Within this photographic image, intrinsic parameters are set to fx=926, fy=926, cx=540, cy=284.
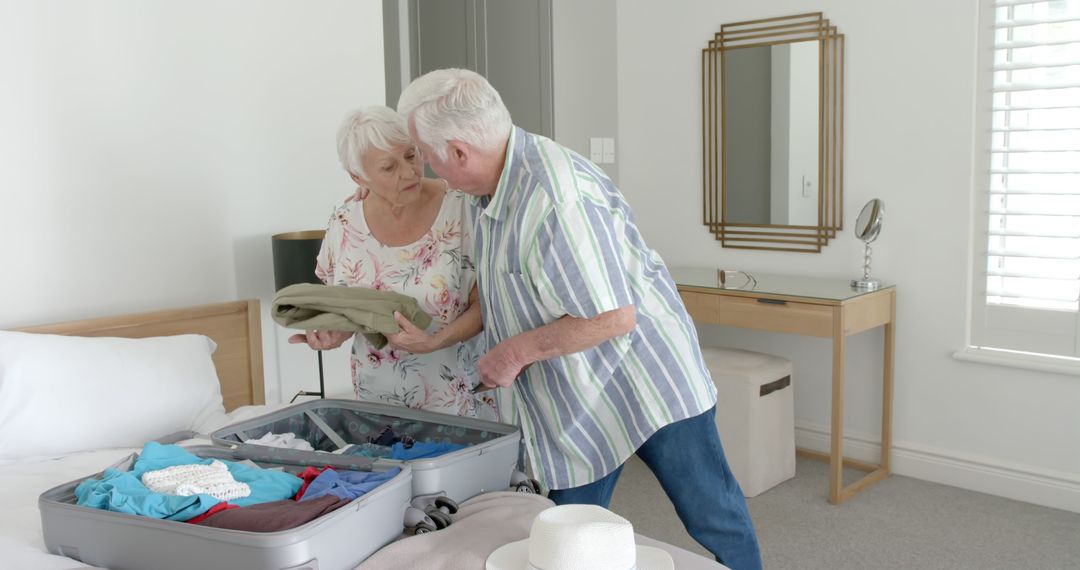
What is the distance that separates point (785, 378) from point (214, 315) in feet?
7.04

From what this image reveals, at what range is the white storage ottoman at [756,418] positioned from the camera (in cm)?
347

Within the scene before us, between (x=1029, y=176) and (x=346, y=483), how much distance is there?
2799 millimetres

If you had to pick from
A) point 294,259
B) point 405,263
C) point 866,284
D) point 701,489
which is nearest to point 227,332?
Answer: point 294,259

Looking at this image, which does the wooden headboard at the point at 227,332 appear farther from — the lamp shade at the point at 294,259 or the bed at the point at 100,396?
the lamp shade at the point at 294,259

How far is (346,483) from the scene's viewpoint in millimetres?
1443

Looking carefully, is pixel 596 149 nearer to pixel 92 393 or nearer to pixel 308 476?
pixel 92 393

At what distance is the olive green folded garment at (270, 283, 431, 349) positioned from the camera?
1.89 meters

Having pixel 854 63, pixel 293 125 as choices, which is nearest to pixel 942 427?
pixel 854 63

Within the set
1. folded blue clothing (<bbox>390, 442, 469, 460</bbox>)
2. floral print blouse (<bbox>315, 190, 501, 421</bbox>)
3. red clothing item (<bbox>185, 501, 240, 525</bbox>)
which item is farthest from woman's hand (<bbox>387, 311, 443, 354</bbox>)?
red clothing item (<bbox>185, 501, 240, 525</bbox>)

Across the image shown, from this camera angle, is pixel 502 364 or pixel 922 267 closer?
pixel 502 364

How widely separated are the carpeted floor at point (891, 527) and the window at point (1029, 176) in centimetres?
60

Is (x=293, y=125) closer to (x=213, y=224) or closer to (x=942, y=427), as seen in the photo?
(x=213, y=224)

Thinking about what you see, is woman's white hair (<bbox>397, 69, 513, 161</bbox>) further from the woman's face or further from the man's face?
the woman's face

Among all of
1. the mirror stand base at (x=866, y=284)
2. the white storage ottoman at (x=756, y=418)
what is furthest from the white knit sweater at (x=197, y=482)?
the mirror stand base at (x=866, y=284)
